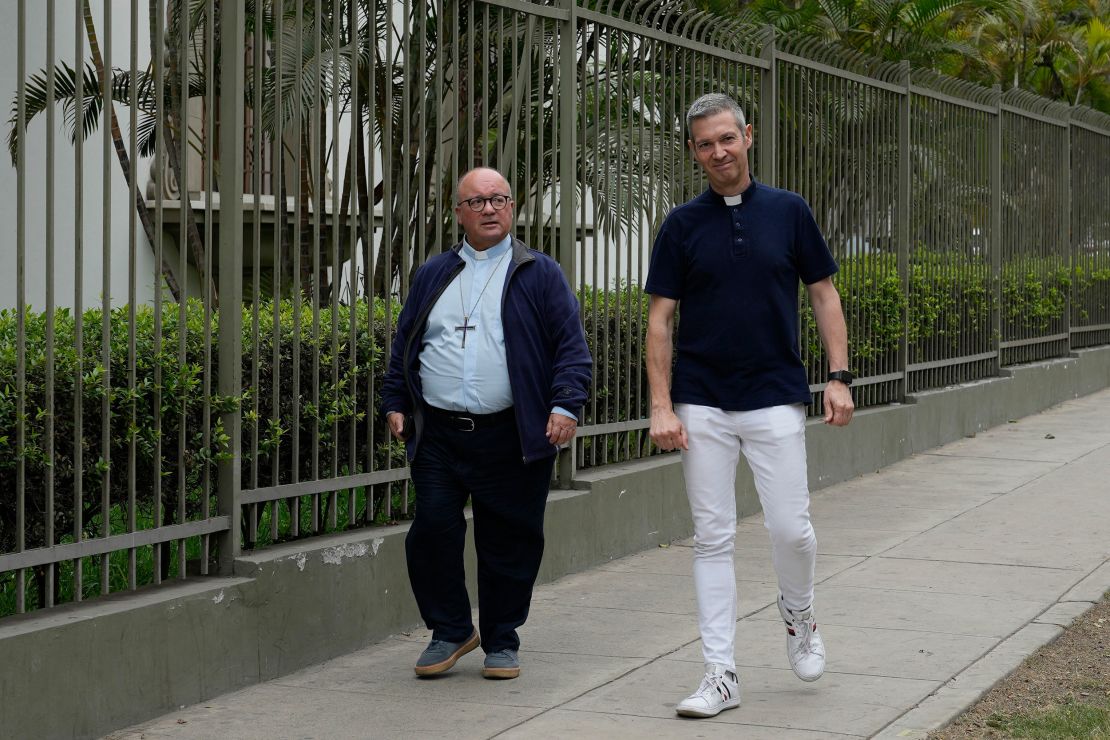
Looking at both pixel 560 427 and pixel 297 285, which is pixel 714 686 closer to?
pixel 560 427

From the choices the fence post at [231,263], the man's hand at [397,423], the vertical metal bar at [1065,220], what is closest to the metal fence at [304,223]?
the fence post at [231,263]

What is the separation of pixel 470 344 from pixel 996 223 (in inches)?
422

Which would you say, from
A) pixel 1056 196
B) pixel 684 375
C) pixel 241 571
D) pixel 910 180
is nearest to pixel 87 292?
pixel 241 571

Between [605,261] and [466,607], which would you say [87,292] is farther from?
[466,607]

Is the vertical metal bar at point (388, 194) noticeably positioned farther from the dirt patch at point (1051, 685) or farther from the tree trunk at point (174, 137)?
the dirt patch at point (1051, 685)

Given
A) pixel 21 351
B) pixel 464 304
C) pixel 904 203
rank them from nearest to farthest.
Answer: pixel 21 351 < pixel 464 304 < pixel 904 203

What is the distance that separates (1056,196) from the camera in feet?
58.8

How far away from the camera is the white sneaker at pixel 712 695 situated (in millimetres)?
5348

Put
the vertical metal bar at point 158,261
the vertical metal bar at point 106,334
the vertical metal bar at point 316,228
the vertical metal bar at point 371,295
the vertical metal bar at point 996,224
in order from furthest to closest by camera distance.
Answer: the vertical metal bar at point 996,224 < the vertical metal bar at point 371,295 < the vertical metal bar at point 316,228 < the vertical metal bar at point 158,261 < the vertical metal bar at point 106,334

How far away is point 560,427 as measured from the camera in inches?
224

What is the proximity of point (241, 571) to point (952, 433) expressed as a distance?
927 cm

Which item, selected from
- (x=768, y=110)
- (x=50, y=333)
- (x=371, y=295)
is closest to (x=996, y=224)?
(x=768, y=110)

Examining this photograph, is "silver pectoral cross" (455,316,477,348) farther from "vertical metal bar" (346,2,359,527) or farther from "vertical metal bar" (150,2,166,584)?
"vertical metal bar" (150,2,166,584)

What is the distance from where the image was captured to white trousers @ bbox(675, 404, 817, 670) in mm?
5445
